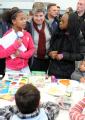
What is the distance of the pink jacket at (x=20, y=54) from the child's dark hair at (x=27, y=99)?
1285 millimetres

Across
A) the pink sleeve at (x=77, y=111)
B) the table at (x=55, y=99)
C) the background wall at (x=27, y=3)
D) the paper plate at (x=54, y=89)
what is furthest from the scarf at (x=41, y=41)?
the background wall at (x=27, y=3)

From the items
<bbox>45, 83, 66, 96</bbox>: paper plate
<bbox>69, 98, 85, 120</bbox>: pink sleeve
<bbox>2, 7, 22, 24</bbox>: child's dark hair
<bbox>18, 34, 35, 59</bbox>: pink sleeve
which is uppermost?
<bbox>2, 7, 22, 24</bbox>: child's dark hair

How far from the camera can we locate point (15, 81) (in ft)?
7.80

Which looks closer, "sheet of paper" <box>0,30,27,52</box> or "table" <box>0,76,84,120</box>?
"table" <box>0,76,84,120</box>

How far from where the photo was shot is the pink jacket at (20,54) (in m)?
2.76

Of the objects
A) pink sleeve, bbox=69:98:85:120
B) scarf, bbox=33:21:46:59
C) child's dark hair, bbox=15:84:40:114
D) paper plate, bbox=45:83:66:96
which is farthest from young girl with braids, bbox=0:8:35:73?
child's dark hair, bbox=15:84:40:114

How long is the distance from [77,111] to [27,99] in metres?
0.50

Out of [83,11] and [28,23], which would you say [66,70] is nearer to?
[28,23]

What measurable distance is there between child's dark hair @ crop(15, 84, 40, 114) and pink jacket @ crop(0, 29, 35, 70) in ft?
4.22

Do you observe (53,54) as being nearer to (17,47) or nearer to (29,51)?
(29,51)

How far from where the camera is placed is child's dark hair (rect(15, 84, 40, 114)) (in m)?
1.49

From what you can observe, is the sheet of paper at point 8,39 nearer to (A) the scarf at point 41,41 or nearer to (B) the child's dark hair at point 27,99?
(A) the scarf at point 41,41

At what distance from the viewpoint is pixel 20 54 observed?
2.82 metres

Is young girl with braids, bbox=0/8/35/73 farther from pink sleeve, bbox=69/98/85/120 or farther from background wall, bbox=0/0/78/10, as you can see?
background wall, bbox=0/0/78/10
